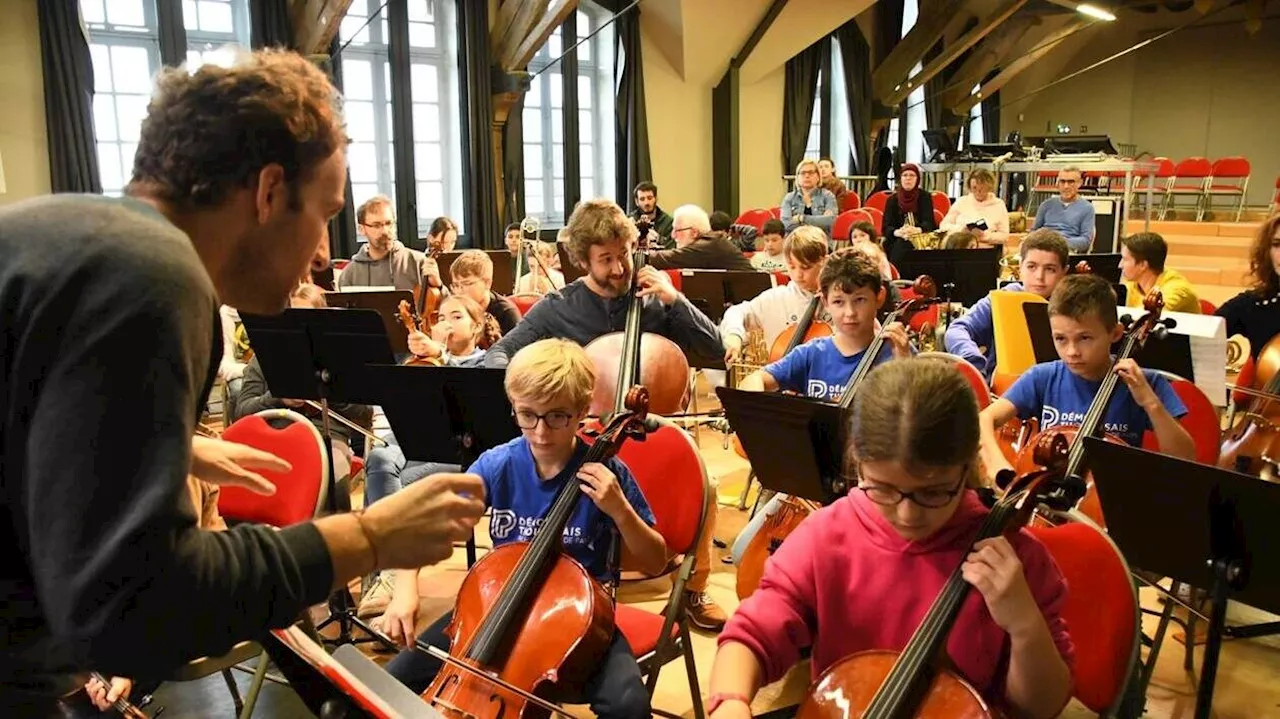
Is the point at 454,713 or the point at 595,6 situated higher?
the point at 595,6

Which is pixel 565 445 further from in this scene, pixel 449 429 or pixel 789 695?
pixel 789 695

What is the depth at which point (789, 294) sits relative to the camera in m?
4.40

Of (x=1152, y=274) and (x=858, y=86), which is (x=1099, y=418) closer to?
(x=1152, y=274)

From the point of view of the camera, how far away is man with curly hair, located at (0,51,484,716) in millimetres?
785

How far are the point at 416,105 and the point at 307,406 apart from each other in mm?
5536

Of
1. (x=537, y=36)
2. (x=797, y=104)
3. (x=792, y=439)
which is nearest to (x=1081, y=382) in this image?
(x=792, y=439)

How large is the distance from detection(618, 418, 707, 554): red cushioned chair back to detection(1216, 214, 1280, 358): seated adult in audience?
8.88 ft

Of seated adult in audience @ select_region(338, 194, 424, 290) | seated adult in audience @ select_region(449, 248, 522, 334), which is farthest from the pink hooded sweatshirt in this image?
seated adult in audience @ select_region(338, 194, 424, 290)

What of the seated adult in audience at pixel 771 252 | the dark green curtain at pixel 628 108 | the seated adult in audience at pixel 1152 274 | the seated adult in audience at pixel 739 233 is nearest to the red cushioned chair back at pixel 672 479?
the seated adult in audience at pixel 1152 274

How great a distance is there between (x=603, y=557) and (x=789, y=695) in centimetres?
95

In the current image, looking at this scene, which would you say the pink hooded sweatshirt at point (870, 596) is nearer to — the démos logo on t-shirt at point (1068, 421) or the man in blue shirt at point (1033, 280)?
the démos logo on t-shirt at point (1068, 421)

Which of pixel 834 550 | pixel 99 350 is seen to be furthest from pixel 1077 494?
pixel 99 350

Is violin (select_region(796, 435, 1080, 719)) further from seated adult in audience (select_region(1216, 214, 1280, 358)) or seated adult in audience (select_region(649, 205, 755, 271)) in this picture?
seated adult in audience (select_region(649, 205, 755, 271))

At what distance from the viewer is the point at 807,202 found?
8172 millimetres
